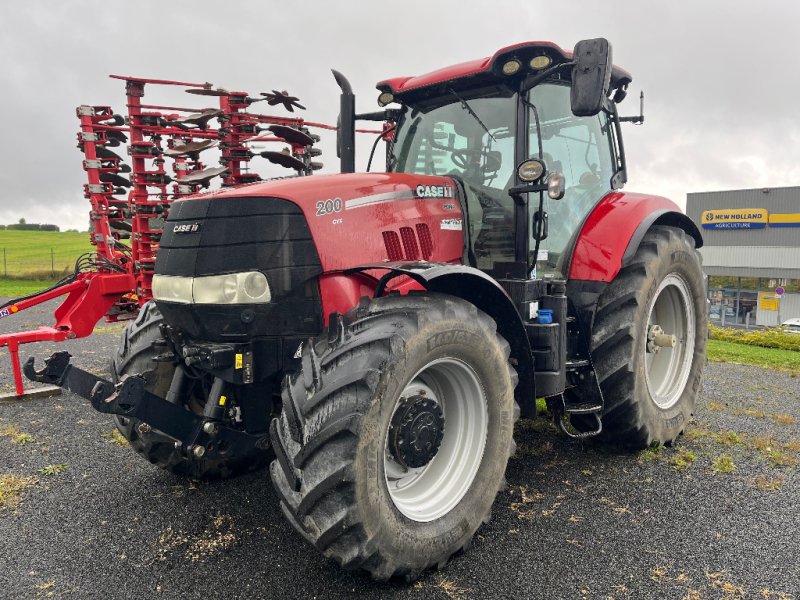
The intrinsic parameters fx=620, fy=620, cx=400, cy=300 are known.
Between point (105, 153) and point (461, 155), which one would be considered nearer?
point (461, 155)

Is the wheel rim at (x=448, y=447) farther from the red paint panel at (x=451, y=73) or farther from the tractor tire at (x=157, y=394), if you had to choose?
the red paint panel at (x=451, y=73)

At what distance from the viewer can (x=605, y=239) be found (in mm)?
4188

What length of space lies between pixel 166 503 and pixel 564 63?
3.47 m

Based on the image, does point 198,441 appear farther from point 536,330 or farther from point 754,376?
point 754,376

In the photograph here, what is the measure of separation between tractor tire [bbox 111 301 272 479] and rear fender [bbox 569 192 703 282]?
2.49m

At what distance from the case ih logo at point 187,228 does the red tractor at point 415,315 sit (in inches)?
0.7

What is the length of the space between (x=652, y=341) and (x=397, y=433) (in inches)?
106

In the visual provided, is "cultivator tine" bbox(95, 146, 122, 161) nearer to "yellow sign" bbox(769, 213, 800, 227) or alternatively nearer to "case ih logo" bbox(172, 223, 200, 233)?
"case ih logo" bbox(172, 223, 200, 233)

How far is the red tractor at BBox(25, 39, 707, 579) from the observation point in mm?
2623

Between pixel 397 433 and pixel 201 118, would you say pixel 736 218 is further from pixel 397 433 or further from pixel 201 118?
pixel 397 433

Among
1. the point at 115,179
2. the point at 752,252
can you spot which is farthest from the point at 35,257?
the point at 752,252

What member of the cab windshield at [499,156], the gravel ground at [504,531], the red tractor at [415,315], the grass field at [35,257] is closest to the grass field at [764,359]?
the gravel ground at [504,531]

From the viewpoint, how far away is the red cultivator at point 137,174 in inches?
281

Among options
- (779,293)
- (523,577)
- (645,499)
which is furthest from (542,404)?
(779,293)
